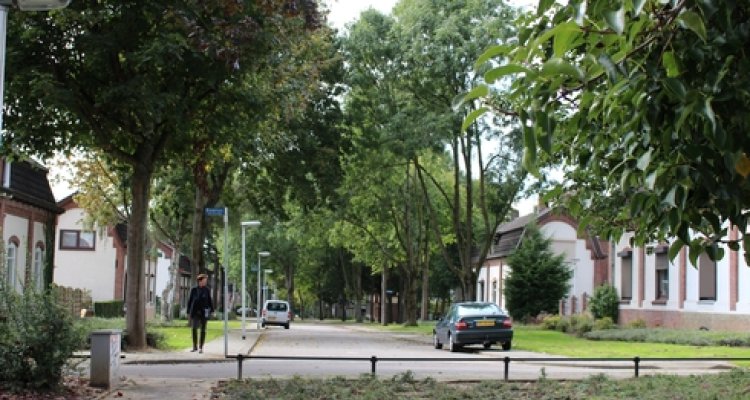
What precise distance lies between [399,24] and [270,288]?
247ft

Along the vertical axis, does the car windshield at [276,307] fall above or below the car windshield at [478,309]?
below

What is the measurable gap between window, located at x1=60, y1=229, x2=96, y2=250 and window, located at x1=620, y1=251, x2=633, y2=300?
3191 centimetres

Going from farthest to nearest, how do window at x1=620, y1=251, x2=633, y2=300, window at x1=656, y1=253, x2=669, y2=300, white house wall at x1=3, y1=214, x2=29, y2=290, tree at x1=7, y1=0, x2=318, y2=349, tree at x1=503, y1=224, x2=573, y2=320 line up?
tree at x1=503, y1=224, x2=573, y2=320
window at x1=620, y1=251, x2=633, y2=300
window at x1=656, y1=253, x2=669, y2=300
white house wall at x1=3, y1=214, x2=29, y2=290
tree at x1=7, y1=0, x2=318, y2=349

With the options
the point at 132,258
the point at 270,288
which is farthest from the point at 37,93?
the point at 270,288

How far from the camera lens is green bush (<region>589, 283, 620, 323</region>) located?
41.4 m

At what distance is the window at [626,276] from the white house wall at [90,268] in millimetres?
30903

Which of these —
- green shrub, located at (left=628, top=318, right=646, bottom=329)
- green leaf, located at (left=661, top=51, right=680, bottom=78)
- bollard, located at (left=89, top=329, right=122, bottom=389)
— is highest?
green leaf, located at (left=661, top=51, right=680, bottom=78)

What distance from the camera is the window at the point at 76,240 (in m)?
53.2

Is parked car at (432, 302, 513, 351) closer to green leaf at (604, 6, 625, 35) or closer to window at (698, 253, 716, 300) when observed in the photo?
window at (698, 253, 716, 300)

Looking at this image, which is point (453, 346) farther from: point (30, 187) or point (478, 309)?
point (30, 187)

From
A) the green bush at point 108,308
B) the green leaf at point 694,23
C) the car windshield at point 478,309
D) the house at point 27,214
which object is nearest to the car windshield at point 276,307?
the green bush at point 108,308

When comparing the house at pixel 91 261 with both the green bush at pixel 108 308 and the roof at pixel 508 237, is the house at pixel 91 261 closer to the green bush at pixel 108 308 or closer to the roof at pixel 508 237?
the green bush at pixel 108 308

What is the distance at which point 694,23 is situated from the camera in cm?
296

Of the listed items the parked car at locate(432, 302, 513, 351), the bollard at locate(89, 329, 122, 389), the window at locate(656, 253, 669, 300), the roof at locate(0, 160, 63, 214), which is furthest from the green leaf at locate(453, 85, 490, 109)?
the window at locate(656, 253, 669, 300)
